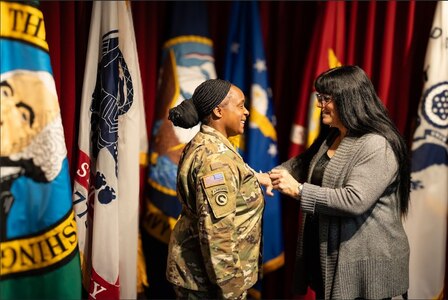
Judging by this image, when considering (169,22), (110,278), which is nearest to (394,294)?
(110,278)

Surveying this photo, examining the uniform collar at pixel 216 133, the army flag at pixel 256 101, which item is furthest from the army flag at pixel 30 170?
the army flag at pixel 256 101

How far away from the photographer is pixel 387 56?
8.06ft

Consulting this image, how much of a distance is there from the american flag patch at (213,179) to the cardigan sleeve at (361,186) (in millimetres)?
344

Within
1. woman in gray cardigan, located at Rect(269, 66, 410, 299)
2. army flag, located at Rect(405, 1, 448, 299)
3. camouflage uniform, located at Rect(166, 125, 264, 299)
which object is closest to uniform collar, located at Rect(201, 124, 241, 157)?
camouflage uniform, located at Rect(166, 125, 264, 299)

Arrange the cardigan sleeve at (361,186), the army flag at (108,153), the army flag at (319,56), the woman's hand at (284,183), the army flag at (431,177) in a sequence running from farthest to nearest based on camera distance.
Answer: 1. the army flag at (319,56)
2. the army flag at (431,177)
3. the army flag at (108,153)
4. the woman's hand at (284,183)
5. the cardigan sleeve at (361,186)

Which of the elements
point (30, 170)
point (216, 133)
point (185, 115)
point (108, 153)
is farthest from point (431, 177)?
point (30, 170)

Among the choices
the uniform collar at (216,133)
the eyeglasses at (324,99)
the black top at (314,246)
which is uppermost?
the eyeglasses at (324,99)

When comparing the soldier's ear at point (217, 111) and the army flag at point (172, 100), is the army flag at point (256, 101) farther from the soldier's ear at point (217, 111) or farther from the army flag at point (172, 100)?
the soldier's ear at point (217, 111)

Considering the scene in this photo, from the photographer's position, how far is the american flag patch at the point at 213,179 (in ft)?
5.26

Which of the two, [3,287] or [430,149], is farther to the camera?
[430,149]

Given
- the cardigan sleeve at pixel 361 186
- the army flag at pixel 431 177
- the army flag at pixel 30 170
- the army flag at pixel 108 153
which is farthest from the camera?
the army flag at pixel 431 177

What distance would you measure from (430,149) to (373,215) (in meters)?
0.76

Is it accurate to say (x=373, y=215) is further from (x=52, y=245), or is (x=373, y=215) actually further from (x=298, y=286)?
(x=52, y=245)

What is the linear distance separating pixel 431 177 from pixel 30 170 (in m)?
1.79
